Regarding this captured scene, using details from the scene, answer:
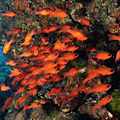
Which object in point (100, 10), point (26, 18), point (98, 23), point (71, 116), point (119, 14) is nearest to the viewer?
point (71, 116)

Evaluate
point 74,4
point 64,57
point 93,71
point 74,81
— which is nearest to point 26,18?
point 74,4

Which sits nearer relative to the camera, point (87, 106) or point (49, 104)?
point (87, 106)

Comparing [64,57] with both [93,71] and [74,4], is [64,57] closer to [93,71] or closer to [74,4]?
[93,71]

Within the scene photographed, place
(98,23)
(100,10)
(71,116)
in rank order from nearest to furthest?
1. (71,116)
2. (100,10)
3. (98,23)

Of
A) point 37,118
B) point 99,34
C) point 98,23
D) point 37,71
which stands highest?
point 98,23

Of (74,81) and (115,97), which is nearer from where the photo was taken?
(115,97)

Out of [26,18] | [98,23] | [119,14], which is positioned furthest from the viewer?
[26,18]

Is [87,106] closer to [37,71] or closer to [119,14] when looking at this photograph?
[37,71]

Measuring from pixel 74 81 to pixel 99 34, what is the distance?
301 cm

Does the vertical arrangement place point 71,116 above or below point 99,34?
below

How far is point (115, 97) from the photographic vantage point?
14.1ft

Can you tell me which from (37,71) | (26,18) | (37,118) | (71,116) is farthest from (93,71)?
(26,18)

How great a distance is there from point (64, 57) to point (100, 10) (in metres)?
3.05

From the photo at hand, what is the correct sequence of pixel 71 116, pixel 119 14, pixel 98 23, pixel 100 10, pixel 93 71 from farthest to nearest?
pixel 98 23
pixel 100 10
pixel 119 14
pixel 71 116
pixel 93 71
